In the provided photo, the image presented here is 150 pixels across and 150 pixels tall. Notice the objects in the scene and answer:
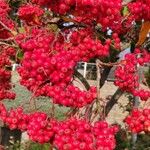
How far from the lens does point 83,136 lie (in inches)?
85.5

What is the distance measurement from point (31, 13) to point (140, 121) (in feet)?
3.28

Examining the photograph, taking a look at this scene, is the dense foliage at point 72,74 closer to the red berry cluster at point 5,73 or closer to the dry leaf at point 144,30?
the dry leaf at point 144,30

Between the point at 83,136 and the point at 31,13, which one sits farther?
the point at 31,13

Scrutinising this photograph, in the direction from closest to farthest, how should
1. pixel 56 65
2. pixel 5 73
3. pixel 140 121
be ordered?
pixel 56 65, pixel 140 121, pixel 5 73

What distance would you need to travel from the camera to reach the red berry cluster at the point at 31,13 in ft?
10.2

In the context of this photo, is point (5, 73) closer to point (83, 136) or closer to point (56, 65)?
point (56, 65)

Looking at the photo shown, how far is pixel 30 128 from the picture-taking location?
2.38 meters

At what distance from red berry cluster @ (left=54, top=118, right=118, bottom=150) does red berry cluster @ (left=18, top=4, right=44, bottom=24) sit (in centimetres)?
104

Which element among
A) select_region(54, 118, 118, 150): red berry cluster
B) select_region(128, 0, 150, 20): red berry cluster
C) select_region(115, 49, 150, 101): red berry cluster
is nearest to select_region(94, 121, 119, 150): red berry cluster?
select_region(54, 118, 118, 150): red berry cluster

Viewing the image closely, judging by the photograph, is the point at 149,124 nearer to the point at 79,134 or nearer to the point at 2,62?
the point at 79,134

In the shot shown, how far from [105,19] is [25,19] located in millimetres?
762

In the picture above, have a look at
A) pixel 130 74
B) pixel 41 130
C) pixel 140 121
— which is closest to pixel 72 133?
pixel 41 130

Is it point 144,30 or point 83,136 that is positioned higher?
point 144,30

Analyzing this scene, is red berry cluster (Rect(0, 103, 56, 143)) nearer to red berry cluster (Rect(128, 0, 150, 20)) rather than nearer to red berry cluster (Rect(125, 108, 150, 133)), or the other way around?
red berry cluster (Rect(125, 108, 150, 133))
